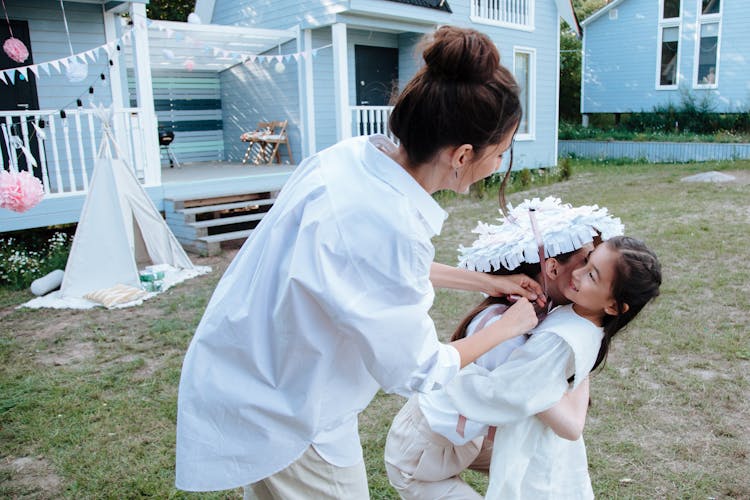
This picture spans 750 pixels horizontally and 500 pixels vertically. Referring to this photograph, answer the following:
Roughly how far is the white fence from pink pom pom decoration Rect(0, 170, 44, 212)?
16.9 meters

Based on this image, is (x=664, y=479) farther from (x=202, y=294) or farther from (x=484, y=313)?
(x=202, y=294)

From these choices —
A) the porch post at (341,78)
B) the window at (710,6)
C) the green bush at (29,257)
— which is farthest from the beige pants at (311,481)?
the window at (710,6)

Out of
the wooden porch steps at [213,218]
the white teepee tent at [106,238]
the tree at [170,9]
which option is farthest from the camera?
the tree at [170,9]

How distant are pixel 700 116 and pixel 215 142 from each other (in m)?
14.6

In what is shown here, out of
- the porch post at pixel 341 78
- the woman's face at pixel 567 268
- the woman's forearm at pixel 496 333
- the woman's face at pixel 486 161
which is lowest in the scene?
the woman's forearm at pixel 496 333

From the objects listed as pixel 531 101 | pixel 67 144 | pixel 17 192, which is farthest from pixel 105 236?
pixel 531 101

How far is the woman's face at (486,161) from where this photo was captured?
1.37m

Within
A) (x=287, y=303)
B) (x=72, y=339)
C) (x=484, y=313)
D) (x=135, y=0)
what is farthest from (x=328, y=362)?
(x=135, y=0)

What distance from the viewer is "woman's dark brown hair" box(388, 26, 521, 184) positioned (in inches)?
50.2

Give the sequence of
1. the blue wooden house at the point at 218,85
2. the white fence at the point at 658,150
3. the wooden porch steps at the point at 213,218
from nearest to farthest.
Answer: the wooden porch steps at the point at 213,218 → the blue wooden house at the point at 218,85 → the white fence at the point at 658,150

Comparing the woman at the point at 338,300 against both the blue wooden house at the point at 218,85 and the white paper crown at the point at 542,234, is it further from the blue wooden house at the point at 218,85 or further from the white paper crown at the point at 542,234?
the blue wooden house at the point at 218,85

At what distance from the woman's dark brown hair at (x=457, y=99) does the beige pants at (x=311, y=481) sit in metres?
0.71

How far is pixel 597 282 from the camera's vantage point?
5.60 ft

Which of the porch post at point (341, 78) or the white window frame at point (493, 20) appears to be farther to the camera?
the white window frame at point (493, 20)
